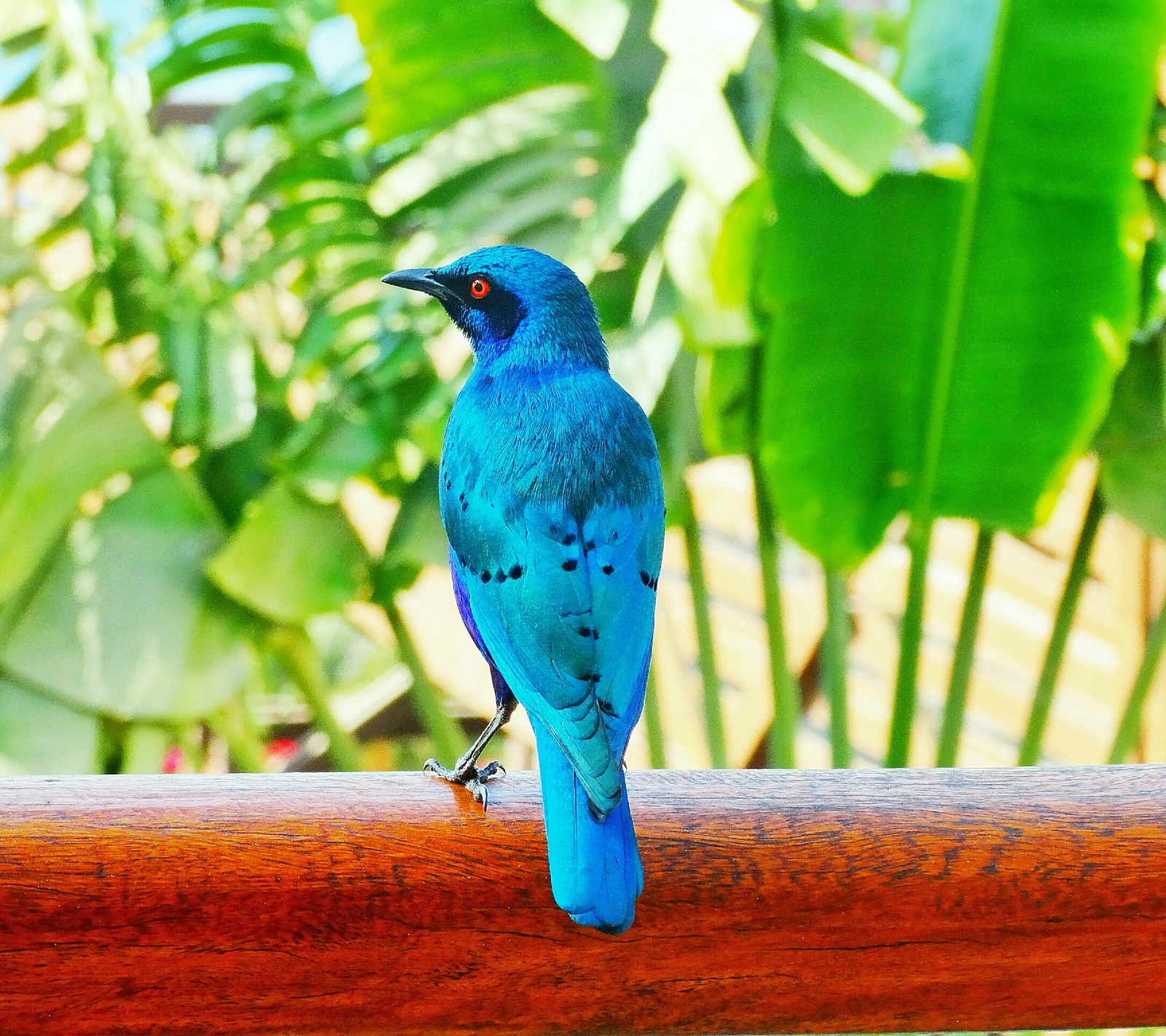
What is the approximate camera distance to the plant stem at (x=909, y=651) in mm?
2078

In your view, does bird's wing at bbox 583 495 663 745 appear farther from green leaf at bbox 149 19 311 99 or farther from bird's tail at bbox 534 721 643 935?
green leaf at bbox 149 19 311 99

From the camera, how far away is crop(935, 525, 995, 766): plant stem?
2176mm

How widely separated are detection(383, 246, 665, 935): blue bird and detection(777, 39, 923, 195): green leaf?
65 centimetres

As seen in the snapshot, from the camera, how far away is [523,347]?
1.03m

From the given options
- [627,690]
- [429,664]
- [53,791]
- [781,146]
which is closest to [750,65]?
[781,146]

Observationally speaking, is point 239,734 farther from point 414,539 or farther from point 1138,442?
point 1138,442

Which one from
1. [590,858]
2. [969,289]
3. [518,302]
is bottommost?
[969,289]

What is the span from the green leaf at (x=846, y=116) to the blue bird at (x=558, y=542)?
2.13ft

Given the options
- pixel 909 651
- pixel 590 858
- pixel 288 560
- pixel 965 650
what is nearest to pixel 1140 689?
pixel 965 650

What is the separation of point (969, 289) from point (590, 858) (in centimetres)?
138

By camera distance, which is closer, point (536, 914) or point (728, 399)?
point (536, 914)

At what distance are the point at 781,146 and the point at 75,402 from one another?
1.26 m

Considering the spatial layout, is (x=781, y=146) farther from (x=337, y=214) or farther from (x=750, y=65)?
(x=337, y=214)

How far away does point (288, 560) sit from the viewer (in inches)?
82.0
